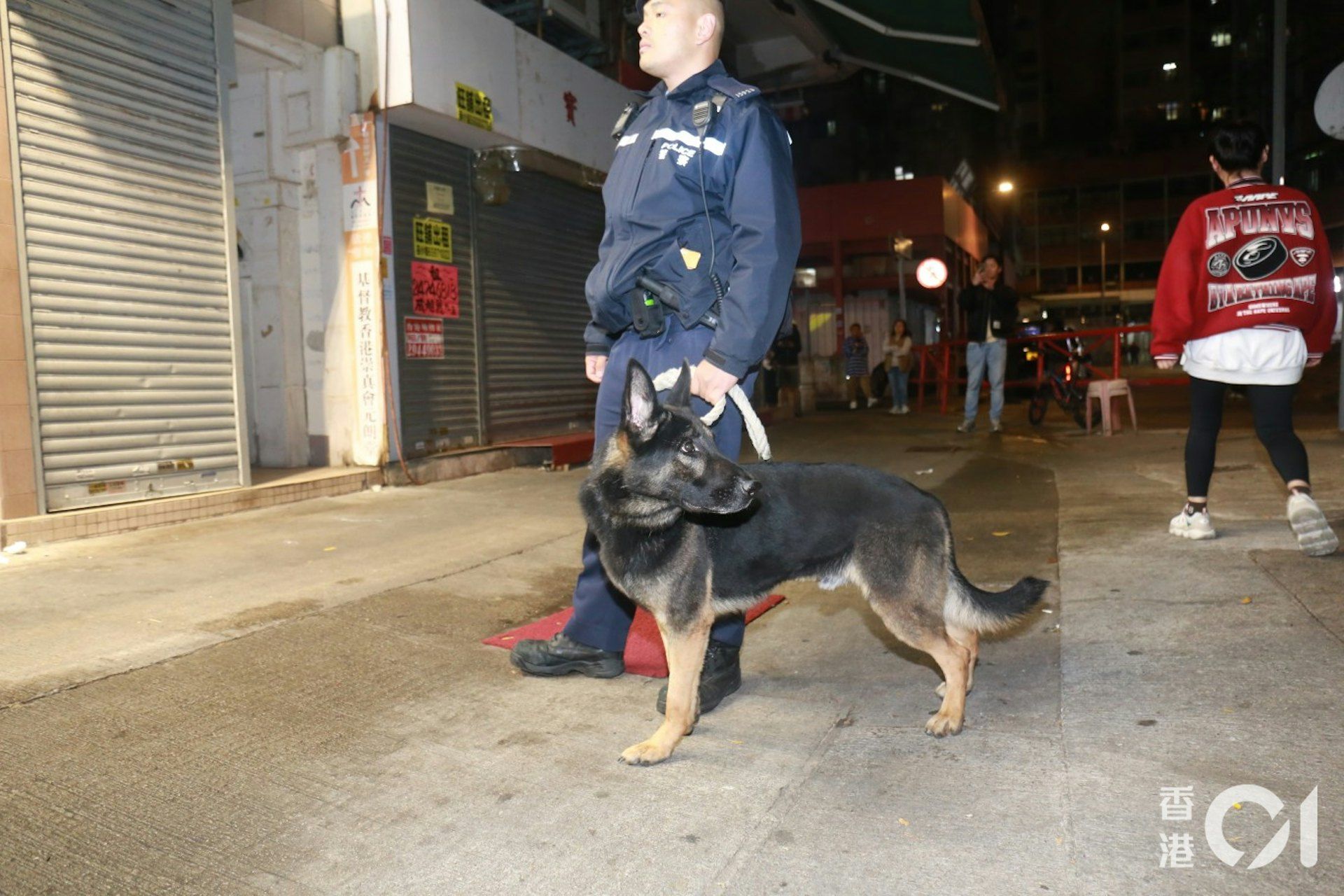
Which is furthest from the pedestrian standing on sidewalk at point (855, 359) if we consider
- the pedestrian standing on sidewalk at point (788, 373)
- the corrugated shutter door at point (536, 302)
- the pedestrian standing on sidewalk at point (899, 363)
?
the corrugated shutter door at point (536, 302)

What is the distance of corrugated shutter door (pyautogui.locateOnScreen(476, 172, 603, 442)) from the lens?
31.6ft

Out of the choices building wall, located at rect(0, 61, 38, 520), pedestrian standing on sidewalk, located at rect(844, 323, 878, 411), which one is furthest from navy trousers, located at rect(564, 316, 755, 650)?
pedestrian standing on sidewalk, located at rect(844, 323, 878, 411)

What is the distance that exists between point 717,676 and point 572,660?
56 cm

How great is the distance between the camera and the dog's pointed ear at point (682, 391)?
8.28 ft

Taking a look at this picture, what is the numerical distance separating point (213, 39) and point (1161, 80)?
78452mm

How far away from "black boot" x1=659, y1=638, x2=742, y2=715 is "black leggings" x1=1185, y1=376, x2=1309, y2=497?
2706 millimetres

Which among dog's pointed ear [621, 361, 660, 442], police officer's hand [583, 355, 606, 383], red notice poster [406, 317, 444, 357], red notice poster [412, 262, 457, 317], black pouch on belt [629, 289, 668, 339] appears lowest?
dog's pointed ear [621, 361, 660, 442]

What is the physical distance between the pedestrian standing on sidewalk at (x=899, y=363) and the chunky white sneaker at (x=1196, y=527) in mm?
11185

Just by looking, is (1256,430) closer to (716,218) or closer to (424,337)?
(716,218)

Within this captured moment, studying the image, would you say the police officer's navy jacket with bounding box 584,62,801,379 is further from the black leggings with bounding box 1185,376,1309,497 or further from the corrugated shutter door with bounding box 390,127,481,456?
the corrugated shutter door with bounding box 390,127,481,456

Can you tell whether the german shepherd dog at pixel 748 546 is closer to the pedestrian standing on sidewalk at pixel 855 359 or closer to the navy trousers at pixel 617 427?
the navy trousers at pixel 617 427

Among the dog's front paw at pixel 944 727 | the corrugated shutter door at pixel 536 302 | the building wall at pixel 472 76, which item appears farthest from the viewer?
the corrugated shutter door at pixel 536 302

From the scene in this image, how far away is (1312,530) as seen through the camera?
153 inches

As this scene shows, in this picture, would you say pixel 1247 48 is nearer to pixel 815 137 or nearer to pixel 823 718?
pixel 815 137
